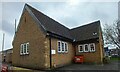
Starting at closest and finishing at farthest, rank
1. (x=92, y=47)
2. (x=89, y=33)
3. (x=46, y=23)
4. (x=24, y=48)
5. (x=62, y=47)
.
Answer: (x=24, y=48) < (x=46, y=23) < (x=62, y=47) < (x=92, y=47) < (x=89, y=33)

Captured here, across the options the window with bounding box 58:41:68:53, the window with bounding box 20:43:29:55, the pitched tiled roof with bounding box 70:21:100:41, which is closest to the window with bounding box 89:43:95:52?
the pitched tiled roof with bounding box 70:21:100:41

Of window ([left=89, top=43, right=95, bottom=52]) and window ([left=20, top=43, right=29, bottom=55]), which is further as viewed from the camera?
window ([left=89, top=43, right=95, bottom=52])

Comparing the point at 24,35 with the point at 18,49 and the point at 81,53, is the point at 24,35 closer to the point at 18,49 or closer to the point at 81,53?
the point at 18,49

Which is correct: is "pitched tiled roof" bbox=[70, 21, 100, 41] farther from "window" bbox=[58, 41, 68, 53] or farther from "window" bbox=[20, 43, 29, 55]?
"window" bbox=[20, 43, 29, 55]

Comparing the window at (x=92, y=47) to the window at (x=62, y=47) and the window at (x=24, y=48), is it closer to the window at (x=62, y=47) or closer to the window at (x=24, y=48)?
the window at (x=62, y=47)

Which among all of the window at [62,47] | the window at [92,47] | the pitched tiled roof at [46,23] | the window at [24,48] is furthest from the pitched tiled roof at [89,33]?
the window at [24,48]

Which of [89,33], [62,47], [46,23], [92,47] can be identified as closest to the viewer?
[46,23]

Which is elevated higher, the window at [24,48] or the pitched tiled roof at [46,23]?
the pitched tiled roof at [46,23]

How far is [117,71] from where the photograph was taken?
1533cm

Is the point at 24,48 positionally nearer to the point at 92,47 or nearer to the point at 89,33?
the point at 92,47

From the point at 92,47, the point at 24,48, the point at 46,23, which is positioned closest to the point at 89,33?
the point at 92,47

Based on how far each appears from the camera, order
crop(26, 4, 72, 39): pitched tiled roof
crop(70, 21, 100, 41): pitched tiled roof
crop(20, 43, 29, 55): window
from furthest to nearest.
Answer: crop(70, 21, 100, 41): pitched tiled roof → crop(20, 43, 29, 55): window → crop(26, 4, 72, 39): pitched tiled roof

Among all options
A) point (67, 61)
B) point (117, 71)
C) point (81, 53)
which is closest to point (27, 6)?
point (67, 61)

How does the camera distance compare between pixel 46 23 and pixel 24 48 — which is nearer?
pixel 24 48
